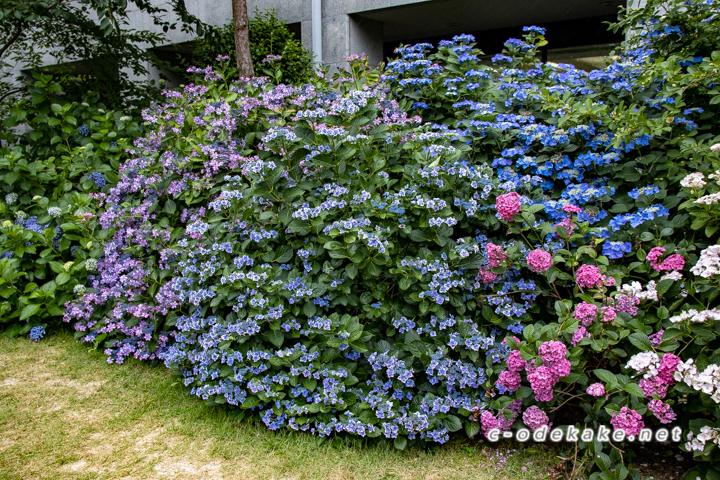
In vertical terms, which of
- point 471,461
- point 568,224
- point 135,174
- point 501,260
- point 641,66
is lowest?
point 471,461

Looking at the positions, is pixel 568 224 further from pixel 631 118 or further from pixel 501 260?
pixel 631 118

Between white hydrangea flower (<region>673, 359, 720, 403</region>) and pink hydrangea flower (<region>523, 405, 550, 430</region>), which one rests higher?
white hydrangea flower (<region>673, 359, 720, 403</region>)

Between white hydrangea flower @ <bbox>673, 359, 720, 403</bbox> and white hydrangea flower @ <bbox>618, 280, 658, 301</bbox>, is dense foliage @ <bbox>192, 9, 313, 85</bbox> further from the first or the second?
white hydrangea flower @ <bbox>673, 359, 720, 403</bbox>

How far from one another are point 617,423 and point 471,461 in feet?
2.30

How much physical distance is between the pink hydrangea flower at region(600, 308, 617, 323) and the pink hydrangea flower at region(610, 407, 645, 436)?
1.21 ft

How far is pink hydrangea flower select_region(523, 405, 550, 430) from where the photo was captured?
7.34ft

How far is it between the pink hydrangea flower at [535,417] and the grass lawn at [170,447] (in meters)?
0.24

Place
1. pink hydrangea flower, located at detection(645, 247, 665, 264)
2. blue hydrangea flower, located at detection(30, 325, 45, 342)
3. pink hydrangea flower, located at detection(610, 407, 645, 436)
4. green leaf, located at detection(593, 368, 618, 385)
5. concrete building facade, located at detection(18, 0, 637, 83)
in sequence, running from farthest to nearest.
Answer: concrete building facade, located at detection(18, 0, 637, 83)
blue hydrangea flower, located at detection(30, 325, 45, 342)
pink hydrangea flower, located at detection(645, 247, 665, 264)
green leaf, located at detection(593, 368, 618, 385)
pink hydrangea flower, located at detection(610, 407, 645, 436)

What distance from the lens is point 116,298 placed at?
3.48m

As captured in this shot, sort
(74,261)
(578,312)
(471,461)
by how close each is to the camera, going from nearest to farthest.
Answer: (578,312)
(471,461)
(74,261)

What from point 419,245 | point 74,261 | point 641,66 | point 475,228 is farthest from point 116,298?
point 641,66

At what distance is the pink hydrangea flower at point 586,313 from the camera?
2.20 m

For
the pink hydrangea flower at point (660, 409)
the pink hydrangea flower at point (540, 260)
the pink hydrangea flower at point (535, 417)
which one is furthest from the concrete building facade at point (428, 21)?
Result: the pink hydrangea flower at point (660, 409)

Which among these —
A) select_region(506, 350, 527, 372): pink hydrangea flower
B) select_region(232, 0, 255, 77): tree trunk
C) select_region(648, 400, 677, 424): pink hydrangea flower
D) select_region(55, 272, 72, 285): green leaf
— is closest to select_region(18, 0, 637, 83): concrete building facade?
select_region(232, 0, 255, 77): tree trunk
